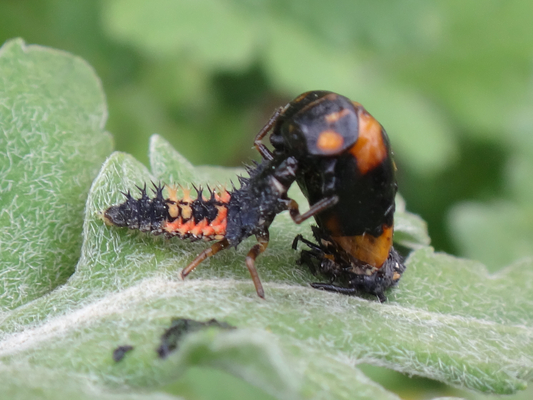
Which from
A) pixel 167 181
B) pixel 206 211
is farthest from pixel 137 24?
pixel 206 211

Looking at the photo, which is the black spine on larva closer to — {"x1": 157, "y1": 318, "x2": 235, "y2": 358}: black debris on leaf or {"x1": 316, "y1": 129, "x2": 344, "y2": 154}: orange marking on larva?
{"x1": 157, "y1": 318, "x2": 235, "y2": 358}: black debris on leaf

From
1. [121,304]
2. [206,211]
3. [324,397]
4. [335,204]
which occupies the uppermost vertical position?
[335,204]

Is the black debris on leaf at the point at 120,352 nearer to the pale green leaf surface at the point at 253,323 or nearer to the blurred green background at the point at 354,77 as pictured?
the pale green leaf surface at the point at 253,323

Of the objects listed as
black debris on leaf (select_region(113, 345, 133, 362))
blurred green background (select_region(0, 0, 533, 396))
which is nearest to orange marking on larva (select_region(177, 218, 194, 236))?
black debris on leaf (select_region(113, 345, 133, 362))

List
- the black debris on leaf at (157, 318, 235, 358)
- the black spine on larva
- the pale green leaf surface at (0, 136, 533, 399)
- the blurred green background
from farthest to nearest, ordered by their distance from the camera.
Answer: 1. the blurred green background
2. the black spine on larva
3. the black debris on leaf at (157, 318, 235, 358)
4. the pale green leaf surface at (0, 136, 533, 399)

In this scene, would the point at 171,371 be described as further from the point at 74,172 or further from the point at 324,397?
the point at 74,172

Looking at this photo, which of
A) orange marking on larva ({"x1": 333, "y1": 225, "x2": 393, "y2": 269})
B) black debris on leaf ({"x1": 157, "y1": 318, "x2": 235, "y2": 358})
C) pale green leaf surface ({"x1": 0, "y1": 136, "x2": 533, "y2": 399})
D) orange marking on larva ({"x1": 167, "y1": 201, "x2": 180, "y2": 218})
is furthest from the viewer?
orange marking on larva ({"x1": 333, "y1": 225, "x2": 393, "y2": 269})

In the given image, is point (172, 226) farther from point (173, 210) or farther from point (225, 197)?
point (225, 197)

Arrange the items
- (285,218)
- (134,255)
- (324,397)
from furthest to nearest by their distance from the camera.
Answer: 1. (285,218)
2. (134,255)
3. (324,397)
